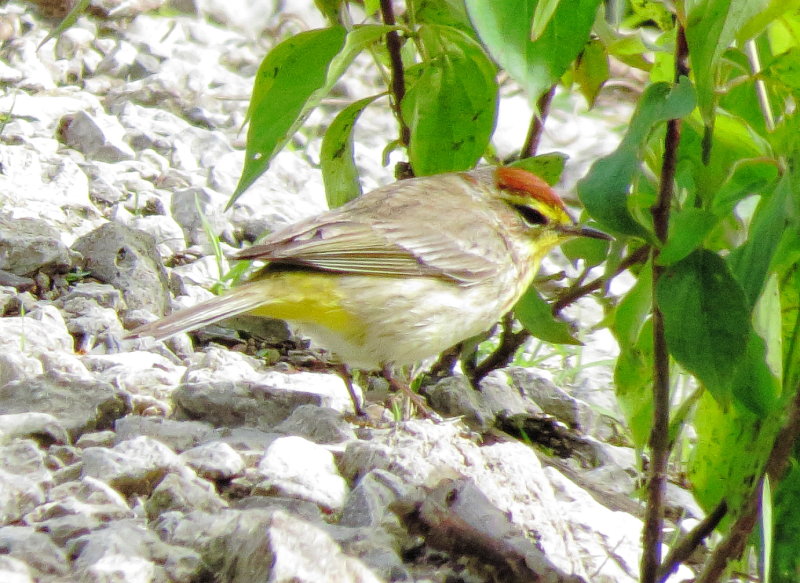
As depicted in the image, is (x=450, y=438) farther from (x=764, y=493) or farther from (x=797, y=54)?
(x=797, y=54)

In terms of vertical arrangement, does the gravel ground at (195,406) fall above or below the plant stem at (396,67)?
below

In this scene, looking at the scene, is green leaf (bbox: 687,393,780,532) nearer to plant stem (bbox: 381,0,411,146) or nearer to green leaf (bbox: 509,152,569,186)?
green leaf (bbox: 509,152,569,186)

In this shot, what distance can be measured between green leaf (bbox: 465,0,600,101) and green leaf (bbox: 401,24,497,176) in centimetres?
110

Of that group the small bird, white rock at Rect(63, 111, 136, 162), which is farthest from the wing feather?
white rock at Rect(63, 111, 136, 162)

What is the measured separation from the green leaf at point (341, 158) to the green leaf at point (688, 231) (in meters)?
1.72

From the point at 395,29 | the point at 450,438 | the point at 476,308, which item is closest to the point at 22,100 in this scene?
the point at 476,308

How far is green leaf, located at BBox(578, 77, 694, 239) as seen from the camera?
86.6 inches

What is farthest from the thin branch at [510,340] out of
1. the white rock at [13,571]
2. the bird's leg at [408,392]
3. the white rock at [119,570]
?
the white rock at [13,571]

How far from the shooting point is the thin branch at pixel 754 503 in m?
2.37

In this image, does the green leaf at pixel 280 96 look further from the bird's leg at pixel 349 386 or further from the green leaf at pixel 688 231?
the bird's leg at pixel 349 386

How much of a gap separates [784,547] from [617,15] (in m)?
1.22

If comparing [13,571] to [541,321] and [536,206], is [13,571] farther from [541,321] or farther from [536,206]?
[536,206]

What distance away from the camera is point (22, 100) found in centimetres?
611

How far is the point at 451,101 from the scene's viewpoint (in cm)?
362
